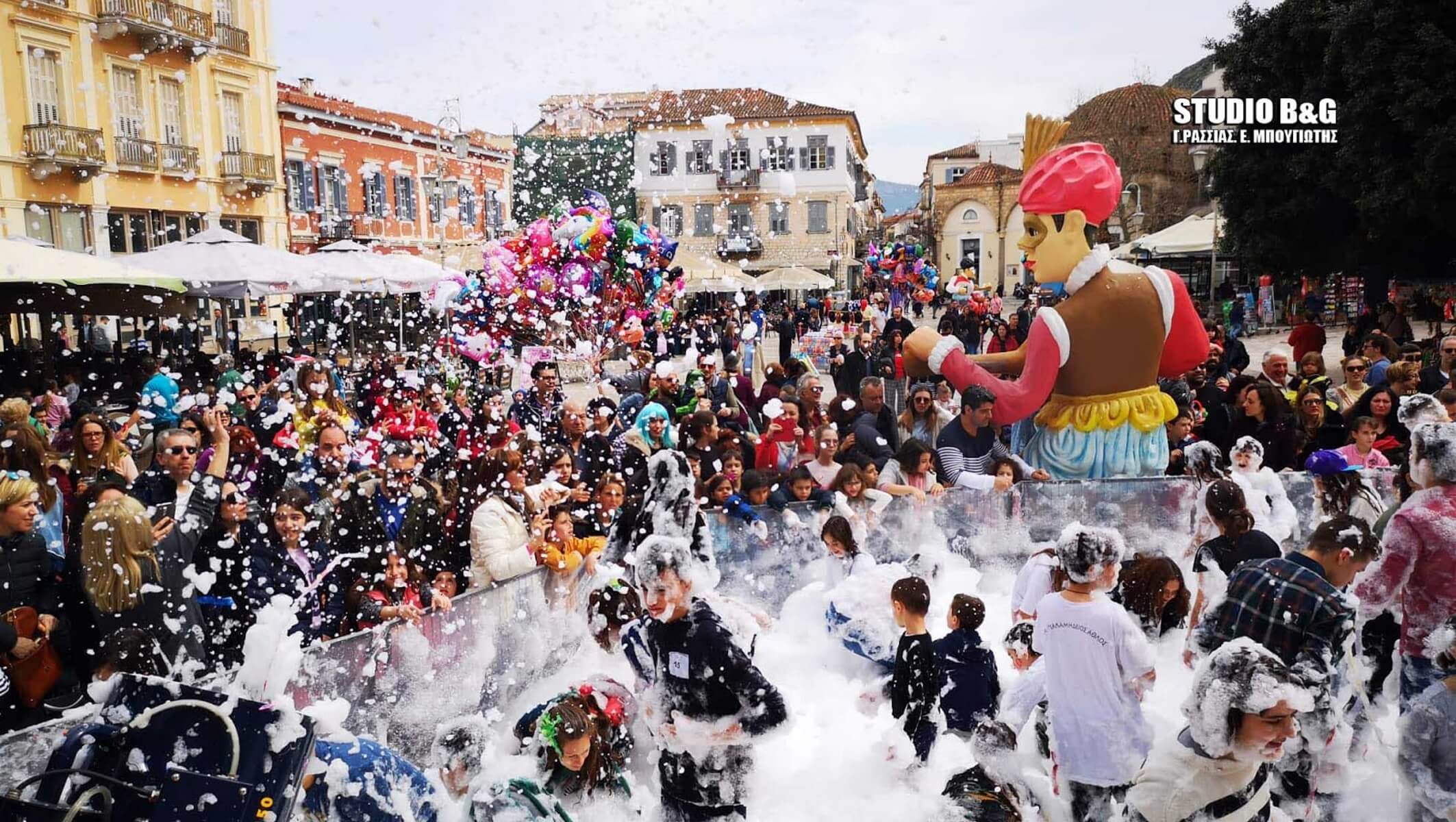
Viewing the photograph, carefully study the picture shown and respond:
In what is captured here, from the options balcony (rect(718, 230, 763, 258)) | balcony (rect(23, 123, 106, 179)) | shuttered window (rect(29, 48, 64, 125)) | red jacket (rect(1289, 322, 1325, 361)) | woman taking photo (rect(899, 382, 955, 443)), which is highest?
shuttered window (rect(29, 48, 64, 125))

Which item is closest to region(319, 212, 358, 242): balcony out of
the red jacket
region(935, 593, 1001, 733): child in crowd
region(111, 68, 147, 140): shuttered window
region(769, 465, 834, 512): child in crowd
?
region(111, 68, 147, 140): shuttered window

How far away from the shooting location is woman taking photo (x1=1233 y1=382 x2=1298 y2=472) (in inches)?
251

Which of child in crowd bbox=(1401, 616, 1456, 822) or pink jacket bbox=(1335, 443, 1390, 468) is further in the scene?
pink jacket bbox=(1335, 443, 1390, 468)

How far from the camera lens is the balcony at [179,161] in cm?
2016

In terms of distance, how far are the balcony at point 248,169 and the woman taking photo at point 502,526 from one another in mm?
19980

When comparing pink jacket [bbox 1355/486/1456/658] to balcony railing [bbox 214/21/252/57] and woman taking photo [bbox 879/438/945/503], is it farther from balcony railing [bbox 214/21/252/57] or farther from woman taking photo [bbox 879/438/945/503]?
balcony railing [bbox 214/21/252/57]

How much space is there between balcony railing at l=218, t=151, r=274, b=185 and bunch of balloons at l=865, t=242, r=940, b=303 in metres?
13.5

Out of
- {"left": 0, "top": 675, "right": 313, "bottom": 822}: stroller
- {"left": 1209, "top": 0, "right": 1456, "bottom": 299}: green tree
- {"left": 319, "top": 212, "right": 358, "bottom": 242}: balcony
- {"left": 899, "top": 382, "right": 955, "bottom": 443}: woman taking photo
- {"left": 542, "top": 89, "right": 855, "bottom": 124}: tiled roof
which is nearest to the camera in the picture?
{"left": 0, "top": 675, "right": 313, "bottom": 822}: stroller

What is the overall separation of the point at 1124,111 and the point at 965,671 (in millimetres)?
37977

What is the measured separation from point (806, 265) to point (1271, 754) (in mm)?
37509

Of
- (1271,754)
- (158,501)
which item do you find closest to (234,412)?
(158,501)

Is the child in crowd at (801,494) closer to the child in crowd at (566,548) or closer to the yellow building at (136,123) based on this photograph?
the child in crowd at (566,548)

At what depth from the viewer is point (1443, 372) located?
7.51m

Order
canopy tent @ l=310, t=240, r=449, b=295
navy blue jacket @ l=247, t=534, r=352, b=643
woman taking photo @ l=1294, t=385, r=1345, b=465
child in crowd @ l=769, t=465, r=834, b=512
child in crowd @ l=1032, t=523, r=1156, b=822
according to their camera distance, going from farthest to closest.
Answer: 1. canopy tent @ l=310, t=240, r=449, b=295
2. woman taking photo @ l=1294, t=385, r=1345, b=465
3. child in crowd @ l=769, t=465, r=834, b=512
4. navy blue jacket @ l=247, t=534, r=352, b=643
5. child in crowd @ l=1032, t=523, r=1156, b=822
